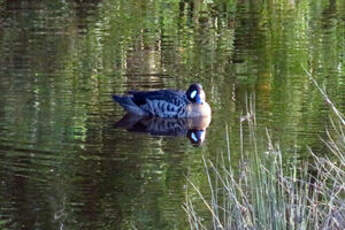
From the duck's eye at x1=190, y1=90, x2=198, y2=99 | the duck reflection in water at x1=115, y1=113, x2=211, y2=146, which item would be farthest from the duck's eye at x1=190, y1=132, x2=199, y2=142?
the duck's eye at x1=190, y1=90, x2=198, y2=99

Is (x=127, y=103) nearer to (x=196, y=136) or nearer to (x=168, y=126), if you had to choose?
(x=168, y=126)

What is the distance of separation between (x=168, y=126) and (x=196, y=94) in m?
0.52

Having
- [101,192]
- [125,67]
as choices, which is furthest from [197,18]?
[101,192]

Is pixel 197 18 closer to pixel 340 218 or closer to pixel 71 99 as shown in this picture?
pixel 71 99

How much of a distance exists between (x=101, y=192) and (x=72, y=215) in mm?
614

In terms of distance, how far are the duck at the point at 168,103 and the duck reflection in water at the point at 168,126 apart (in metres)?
0.07

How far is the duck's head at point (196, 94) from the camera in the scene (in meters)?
12.5

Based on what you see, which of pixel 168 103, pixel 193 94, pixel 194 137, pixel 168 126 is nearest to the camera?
pixel 194 137

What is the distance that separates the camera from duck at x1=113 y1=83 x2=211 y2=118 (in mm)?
12492

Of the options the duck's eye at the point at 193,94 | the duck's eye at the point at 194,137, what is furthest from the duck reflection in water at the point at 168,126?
the duck's eye at the point at 193,94

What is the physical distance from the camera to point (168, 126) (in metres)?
12.4

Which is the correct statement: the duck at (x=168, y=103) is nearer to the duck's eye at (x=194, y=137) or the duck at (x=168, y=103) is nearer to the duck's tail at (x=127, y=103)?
the duck's tail at (x=127, y=103)

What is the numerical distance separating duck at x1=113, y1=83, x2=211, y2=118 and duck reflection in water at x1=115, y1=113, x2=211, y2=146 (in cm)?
7

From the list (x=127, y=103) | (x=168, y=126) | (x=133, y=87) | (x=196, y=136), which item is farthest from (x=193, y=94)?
(x=133, y=87)
